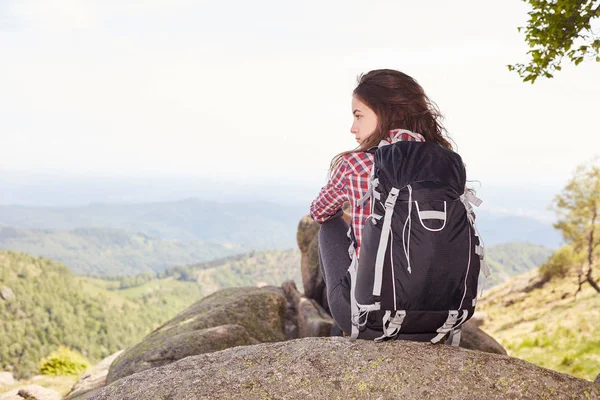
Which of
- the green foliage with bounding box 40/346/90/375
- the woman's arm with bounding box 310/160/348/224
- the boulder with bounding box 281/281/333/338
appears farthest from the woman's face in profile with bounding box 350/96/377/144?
the green foliage with bounding box 40/346/90/375

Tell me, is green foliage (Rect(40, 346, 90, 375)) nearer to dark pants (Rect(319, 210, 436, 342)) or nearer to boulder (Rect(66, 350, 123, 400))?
boulder (Rect(66, 350, 123, 400))

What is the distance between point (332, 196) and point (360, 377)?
2112mm

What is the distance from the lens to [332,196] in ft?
18.8

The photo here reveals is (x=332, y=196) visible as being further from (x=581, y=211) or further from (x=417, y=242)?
(x=581, y=211)

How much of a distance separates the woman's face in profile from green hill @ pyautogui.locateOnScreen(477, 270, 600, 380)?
17.2 metres

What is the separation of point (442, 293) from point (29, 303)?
22482cm

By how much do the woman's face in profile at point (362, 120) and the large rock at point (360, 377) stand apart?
253 cm

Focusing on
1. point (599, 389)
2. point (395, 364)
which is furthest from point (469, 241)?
point (599, 389)

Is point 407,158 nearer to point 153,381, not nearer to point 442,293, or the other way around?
point 442,293

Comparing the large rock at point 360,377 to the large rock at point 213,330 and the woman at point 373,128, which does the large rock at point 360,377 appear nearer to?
the woman at point 373,128

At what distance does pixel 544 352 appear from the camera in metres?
22.8

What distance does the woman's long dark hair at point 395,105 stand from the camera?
17.2 feet

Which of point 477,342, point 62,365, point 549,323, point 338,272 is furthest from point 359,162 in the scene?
point 549,323

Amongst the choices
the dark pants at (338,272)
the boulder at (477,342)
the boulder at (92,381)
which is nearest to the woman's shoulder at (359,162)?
the dark pants at (338,272)
